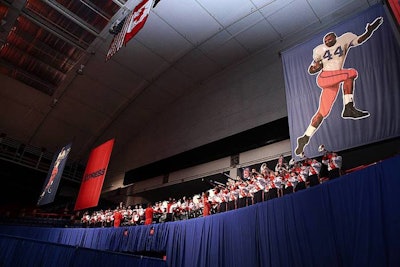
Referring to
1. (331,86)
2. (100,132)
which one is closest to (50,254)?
(331,86)

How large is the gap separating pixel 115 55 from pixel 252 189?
848 cm

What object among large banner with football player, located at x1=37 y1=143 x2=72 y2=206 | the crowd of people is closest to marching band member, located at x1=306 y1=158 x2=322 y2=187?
the crowd of people

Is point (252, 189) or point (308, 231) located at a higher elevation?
point (252, 189)

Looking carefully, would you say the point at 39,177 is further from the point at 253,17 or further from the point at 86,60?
the point at 253,17

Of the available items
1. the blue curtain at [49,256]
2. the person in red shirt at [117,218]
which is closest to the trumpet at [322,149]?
the blue curtain at [49,256]

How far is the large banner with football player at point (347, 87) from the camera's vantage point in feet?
14.0

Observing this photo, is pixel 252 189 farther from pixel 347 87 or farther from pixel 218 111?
pixel 218 111

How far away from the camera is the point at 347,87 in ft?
15.6

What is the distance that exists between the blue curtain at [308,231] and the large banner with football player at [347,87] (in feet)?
3.91

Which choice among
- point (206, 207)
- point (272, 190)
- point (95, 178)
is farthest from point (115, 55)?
point (272, 190)

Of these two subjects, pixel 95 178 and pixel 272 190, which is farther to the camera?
pixel 95 178

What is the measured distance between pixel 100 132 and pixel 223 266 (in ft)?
39.6

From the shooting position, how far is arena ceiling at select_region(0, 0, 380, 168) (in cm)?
905

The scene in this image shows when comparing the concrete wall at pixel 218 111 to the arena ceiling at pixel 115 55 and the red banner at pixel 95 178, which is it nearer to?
the arena ceiling at pixel 115 55
